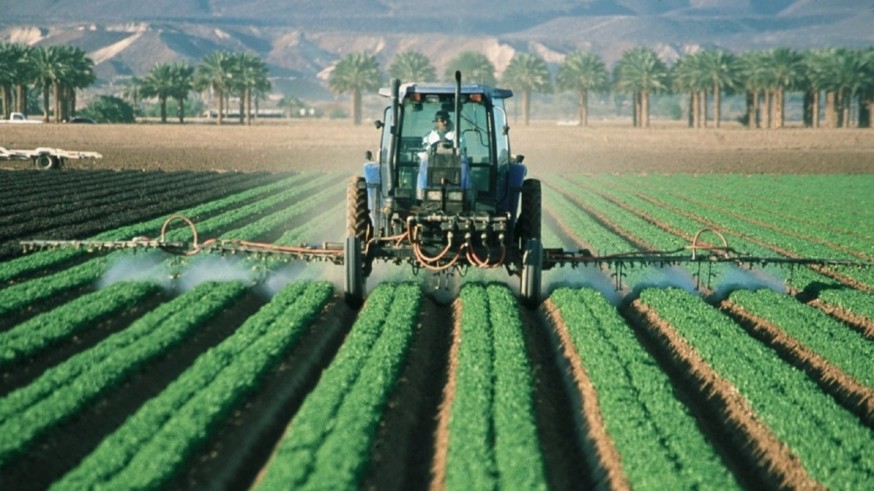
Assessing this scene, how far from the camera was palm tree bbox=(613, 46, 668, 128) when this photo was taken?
100812mm

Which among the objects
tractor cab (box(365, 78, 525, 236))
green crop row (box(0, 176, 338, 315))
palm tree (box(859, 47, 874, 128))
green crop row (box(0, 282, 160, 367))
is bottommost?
green crop row (box(0, 282, 160, 367))

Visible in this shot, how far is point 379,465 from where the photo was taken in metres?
9.02

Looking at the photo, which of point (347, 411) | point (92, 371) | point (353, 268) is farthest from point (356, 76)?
point (347, 411)

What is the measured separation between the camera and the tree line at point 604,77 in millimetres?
90062

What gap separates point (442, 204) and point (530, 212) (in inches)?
74.4

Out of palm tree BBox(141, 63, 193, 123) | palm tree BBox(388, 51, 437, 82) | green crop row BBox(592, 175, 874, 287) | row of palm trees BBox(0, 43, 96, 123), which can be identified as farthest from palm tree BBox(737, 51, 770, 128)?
green crop row BBox(592, 175, 874, 287)

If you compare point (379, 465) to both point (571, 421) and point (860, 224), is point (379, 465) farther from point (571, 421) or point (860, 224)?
point (860, 224)

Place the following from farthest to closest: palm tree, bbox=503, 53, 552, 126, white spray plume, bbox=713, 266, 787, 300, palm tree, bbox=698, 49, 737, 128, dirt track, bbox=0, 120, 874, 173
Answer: palm tree, bbox=503, 53, 552, 126 < palm tree, bbox=698, 49, 737, 128 < dirt track, bbox=0, 120, 874, 173 < white spray plume, bbox=713, 266, 787, 300

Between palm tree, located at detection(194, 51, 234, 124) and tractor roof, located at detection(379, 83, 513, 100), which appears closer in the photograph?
tractor roof, located at detection(379, 83, 513, 100)

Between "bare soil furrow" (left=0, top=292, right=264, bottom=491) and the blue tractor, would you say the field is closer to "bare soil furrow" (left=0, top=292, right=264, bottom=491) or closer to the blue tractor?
"bare soil furrow" (left=0, top=292, right=264, bottom=491)

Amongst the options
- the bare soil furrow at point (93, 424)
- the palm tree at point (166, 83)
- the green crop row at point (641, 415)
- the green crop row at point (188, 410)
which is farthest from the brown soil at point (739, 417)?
the palm tree at point (166, 83)

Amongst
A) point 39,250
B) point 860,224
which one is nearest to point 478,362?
point 39,250

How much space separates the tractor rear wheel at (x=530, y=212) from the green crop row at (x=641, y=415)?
2.55m

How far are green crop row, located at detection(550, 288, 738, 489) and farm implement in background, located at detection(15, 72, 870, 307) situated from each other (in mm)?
1848
